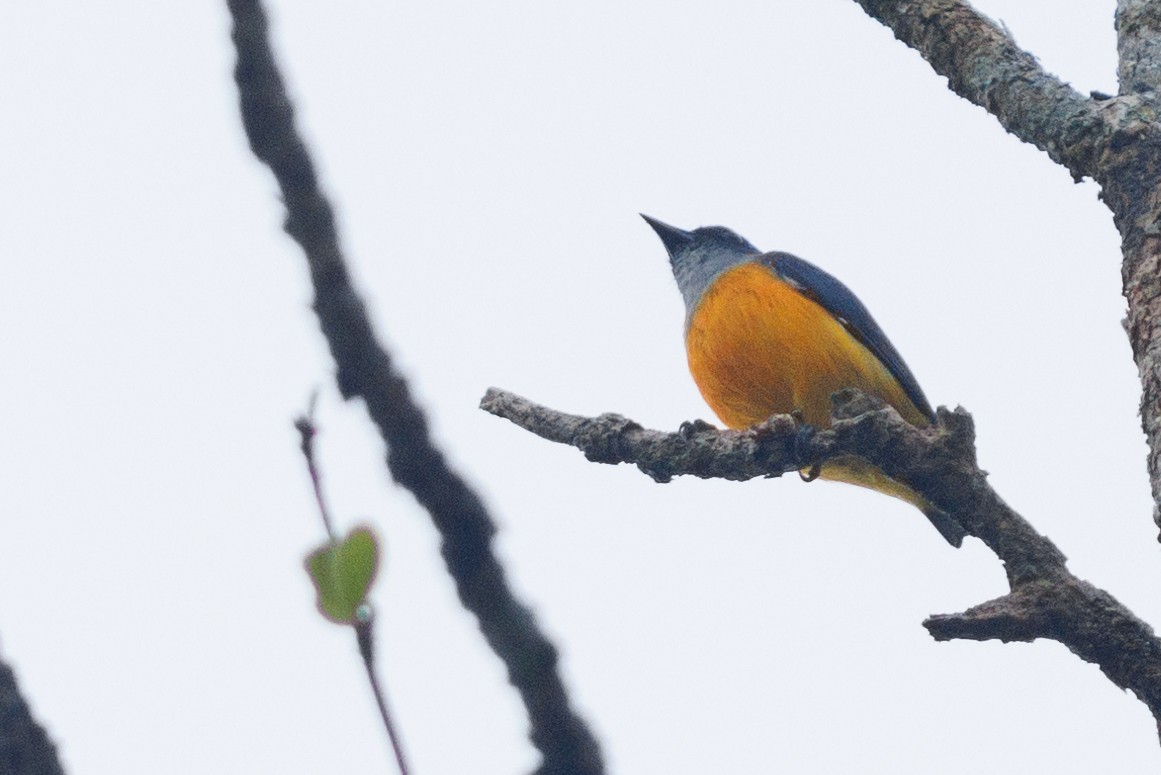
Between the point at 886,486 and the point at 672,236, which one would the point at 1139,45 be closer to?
the point at 886,486

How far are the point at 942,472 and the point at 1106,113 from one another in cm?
101

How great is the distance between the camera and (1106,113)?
3590 millimetres

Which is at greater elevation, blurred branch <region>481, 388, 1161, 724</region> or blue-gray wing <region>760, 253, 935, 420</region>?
blue-gray wing <region>760, 253, 935, 420</region>

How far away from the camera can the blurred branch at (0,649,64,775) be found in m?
0.97

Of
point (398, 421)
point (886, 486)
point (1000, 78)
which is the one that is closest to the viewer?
point (398, 421)

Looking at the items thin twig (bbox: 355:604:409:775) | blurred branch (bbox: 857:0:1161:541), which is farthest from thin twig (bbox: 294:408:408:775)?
blurred branch (bbox: 857:0:1161:541)

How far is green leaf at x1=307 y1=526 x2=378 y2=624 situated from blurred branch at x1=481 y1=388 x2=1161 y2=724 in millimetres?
2089

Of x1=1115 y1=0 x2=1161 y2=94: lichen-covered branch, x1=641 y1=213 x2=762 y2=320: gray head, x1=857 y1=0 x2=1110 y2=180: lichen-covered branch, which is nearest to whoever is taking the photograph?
x1=857 y1=0 x2=1110 y2=180: lichen-covered branch

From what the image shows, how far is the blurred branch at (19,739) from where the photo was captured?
0.97 m

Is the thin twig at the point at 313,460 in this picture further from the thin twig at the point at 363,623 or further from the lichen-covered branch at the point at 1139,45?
the lichen-covered branch at the point at 1139,45

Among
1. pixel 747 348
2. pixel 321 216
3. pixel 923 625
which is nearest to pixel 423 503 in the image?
pixel 321 216

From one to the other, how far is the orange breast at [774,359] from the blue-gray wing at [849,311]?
0.22ft

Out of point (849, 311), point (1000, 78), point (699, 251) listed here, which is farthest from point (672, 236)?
point (1000, 78)

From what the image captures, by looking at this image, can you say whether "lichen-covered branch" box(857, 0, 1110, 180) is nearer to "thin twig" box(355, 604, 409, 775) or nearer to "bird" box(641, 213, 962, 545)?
"bird" box(641, 213, 962, 545)
